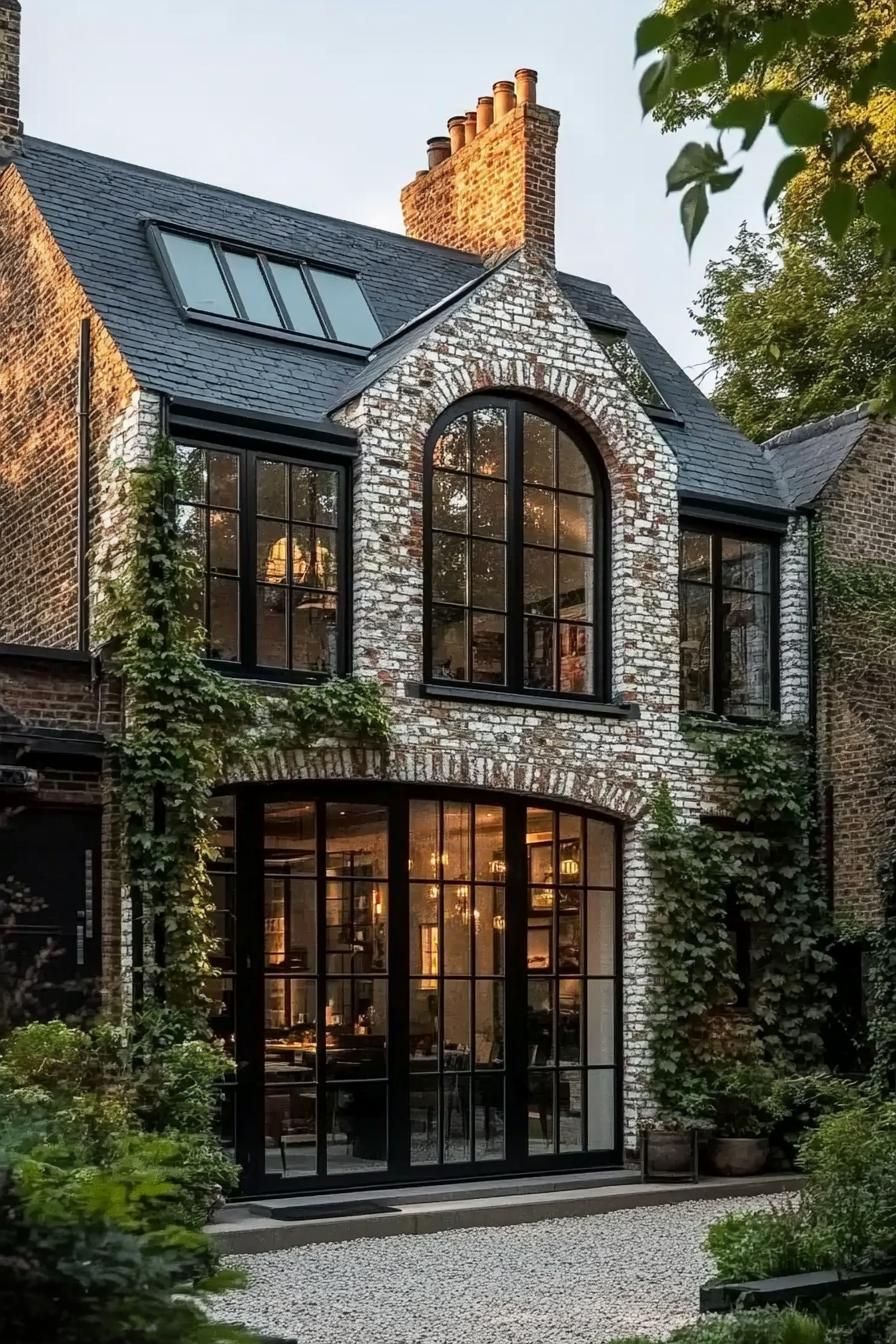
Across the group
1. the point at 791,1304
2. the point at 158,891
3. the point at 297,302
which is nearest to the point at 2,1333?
the point at 791,1304

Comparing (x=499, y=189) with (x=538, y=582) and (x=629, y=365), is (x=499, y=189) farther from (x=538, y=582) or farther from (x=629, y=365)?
(x=538, y=582)

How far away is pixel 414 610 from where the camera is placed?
12.9 meters

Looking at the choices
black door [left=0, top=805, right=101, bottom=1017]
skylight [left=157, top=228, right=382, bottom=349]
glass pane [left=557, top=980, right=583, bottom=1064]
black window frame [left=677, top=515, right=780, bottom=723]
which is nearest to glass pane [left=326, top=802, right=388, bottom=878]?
black door [left=0, top=805, right=101, bottom=1017]

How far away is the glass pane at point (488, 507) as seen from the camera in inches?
530

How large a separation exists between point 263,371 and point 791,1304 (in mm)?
8056

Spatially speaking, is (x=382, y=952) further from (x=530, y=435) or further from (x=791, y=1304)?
(x=791, y=1304)

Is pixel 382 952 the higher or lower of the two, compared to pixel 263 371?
lower

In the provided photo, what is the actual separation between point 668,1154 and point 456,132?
9307mm

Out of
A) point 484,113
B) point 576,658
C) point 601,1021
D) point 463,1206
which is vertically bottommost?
point 463,1206

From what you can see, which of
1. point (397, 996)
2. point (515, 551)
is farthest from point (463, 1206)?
point (515, 551)

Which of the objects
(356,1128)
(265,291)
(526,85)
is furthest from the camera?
(526,85)

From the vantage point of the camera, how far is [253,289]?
13.9 m

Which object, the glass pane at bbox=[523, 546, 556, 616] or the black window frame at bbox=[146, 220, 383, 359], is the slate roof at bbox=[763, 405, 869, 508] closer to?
the glass pane at bbox=[523, 546, 556, 616]

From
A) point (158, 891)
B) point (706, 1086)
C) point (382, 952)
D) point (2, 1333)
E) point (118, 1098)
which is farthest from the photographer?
point (706, 1086)
